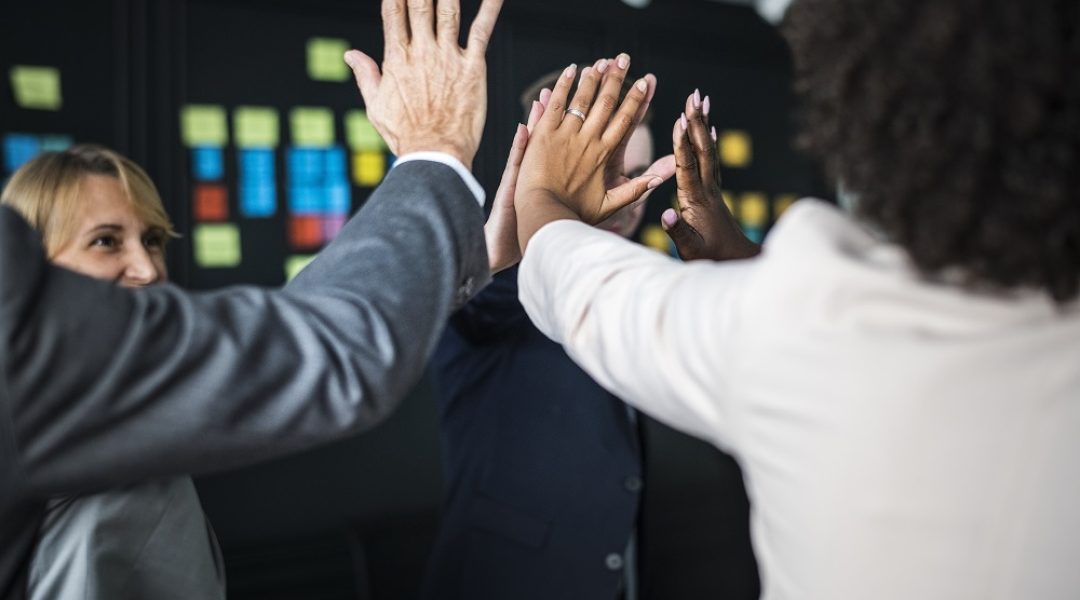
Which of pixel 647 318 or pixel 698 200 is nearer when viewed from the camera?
pixel 647 318

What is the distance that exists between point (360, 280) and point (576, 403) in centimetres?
115

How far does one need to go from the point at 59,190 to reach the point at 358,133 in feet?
7.71

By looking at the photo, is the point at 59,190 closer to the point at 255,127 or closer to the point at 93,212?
the point at 93,212

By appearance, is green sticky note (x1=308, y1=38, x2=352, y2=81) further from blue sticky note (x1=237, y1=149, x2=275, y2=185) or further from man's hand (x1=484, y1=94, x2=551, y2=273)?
man's hand (x1=484, y1=94, x2=551, y2=273)

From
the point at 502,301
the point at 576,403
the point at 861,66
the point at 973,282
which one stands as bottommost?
the point at 576,403

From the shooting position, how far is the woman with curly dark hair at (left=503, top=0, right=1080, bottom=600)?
57 centimetres

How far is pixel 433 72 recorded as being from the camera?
0.85 meters

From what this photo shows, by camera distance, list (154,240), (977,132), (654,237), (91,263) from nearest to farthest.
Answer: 1. (977,132)
2. (91,263)
3. (154,240)
4. (654,237)

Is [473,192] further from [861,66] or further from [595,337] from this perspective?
[861,66]

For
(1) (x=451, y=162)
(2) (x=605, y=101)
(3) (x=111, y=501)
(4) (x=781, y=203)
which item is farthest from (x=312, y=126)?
(1) (x=451, y=162)

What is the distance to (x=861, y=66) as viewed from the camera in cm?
62

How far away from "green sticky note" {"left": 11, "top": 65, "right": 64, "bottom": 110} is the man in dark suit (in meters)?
2.82

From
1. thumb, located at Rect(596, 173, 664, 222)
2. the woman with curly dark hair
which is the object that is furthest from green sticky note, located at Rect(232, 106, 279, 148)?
the woman with curly dark hair

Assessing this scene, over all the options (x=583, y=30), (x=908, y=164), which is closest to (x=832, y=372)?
(x=908, y=164)
